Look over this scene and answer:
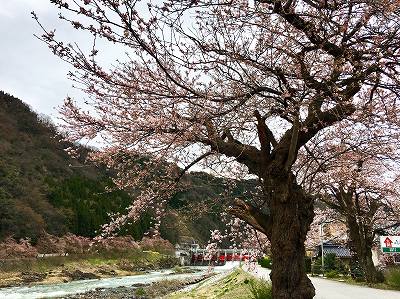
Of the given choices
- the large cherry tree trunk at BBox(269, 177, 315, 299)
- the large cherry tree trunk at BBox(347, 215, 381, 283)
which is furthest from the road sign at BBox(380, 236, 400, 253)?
the large cherry tree trunk at BBox(269, 177, 315, 299)

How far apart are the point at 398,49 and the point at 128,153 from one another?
393 cm

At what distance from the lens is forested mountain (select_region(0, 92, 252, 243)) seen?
45125 mm

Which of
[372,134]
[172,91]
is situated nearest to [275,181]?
[372,134]

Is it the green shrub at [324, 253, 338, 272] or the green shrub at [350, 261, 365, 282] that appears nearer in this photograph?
the green shrub at [350, 261, 365, 282]

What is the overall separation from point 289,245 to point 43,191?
5487cm

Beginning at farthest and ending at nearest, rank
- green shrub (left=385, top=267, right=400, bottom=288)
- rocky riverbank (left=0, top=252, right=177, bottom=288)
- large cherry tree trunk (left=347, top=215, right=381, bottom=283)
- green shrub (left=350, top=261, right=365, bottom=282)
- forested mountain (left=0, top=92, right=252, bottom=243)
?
forested mountain (left=0, top=92, right=252, bottom=243), rocky riverbank (left=0, top=252, right=177, bottom=288), green shrub (left=350, top=261, right=365, bottom=282), large cherry tree trunk (left=347, top=215, right=381, bottom=283), green shrub (left=385, top=267, right=400, bottom=288)

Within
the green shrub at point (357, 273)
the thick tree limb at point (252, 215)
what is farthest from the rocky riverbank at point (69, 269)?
the thick tree limb at point (252, 215)

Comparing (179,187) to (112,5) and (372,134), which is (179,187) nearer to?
(372,134)

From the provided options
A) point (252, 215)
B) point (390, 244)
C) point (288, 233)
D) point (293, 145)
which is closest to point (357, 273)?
point (390, 244)

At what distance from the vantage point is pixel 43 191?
2231 inches

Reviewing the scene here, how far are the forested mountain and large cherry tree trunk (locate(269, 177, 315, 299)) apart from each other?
2482cm

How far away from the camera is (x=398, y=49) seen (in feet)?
15.9

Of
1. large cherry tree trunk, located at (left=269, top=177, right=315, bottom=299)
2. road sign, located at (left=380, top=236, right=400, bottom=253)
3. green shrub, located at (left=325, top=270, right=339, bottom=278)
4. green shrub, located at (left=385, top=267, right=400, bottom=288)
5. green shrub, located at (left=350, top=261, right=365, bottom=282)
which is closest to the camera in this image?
large cherry tree trunk, located at (left=269, top=177, right=315, bottom=299)

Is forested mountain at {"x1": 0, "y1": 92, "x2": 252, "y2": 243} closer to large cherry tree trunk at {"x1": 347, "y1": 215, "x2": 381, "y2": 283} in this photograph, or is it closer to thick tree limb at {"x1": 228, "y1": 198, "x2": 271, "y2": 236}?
large cherry tree trunk at {"x1": 347, "y1": 215, "x2": 381, "y2": 283}
